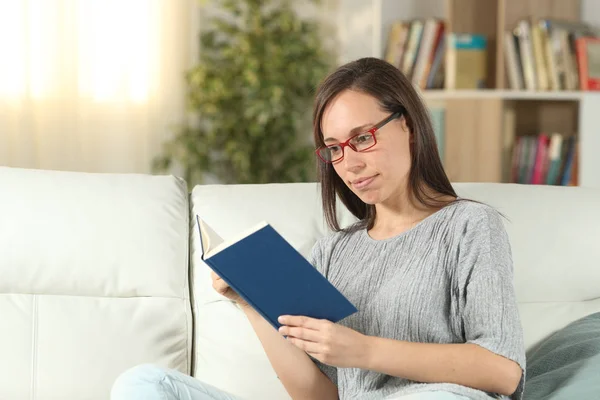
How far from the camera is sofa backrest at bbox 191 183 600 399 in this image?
72.5 inches

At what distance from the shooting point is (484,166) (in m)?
3.58

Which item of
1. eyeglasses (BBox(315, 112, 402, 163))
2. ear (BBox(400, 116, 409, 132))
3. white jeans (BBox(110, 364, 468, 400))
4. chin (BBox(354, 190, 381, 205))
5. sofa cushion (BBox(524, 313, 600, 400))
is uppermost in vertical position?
ear (BBox(400, 116, 409, 132))

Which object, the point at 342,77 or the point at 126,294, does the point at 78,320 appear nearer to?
the point at 126,294

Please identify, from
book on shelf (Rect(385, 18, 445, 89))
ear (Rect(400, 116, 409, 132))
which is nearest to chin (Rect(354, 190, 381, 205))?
ear (Rect(400, 116, 409, 132))

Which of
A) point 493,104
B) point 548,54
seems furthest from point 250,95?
point 548,54

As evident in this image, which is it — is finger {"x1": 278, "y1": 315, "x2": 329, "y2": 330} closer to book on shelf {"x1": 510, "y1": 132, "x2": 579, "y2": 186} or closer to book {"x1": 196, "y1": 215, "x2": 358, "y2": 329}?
book {"x1": 196, "y1": 215, "x2": 358, "y2": 329}

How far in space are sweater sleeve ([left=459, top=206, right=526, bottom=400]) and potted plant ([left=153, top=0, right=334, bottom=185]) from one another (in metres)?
2.45

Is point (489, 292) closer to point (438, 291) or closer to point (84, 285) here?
point (438, 291)

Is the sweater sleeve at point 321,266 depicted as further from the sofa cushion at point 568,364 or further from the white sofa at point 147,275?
the sofa cushion at point 568,364

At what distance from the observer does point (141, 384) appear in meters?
1.33

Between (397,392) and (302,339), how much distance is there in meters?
0.20

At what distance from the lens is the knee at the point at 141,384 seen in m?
1.32

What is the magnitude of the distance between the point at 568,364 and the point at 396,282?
1.54 feet

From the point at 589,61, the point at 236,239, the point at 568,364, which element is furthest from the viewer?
the point at 589,61
